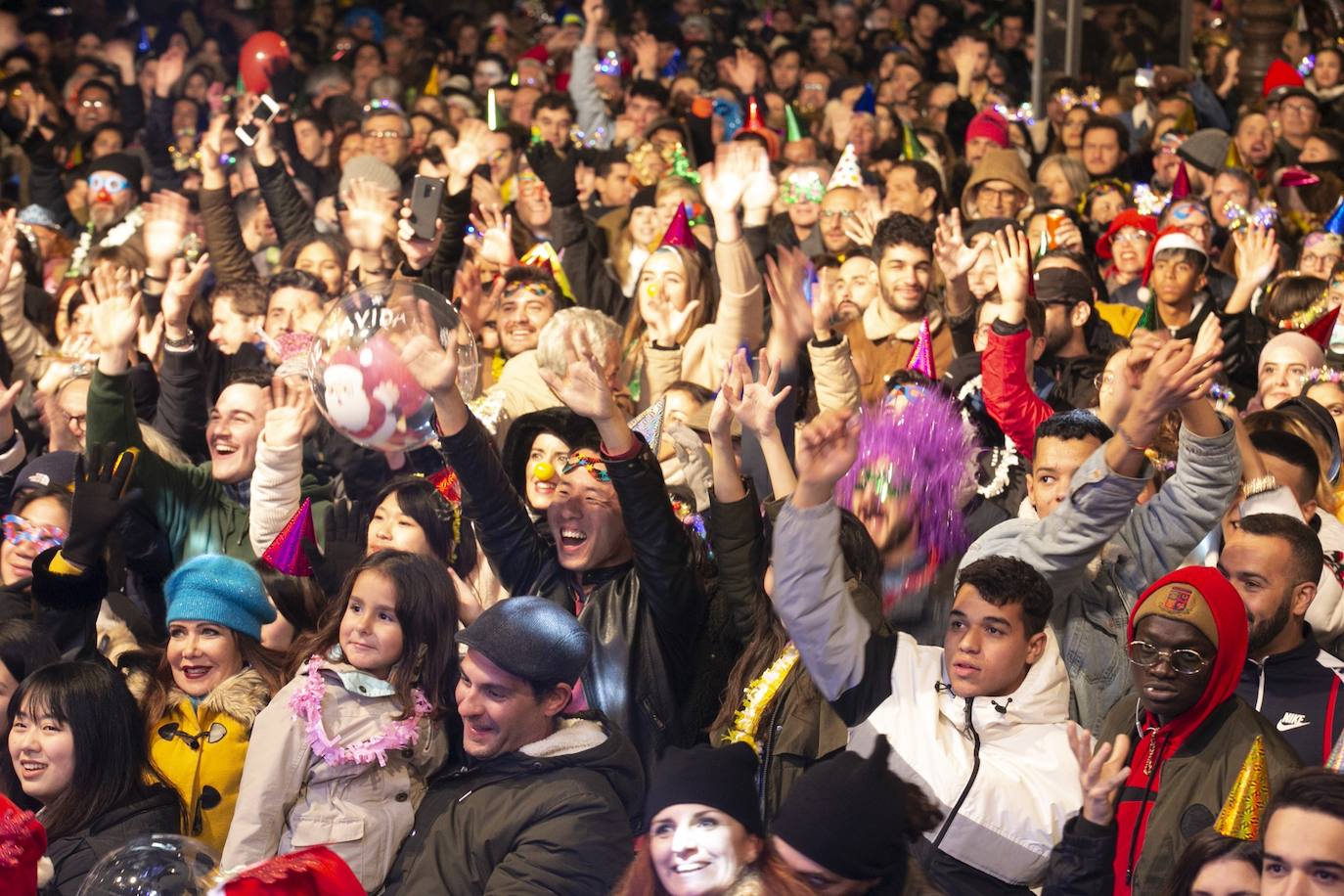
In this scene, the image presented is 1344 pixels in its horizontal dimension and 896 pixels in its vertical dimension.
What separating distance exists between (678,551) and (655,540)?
7cm

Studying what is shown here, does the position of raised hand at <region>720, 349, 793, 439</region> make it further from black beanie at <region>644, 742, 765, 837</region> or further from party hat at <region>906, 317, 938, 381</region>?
party hat at <region>906, 317, 938, 381</region>

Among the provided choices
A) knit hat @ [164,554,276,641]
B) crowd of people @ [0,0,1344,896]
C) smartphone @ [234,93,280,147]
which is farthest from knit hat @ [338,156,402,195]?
knit hat @ [164,554,276,641]

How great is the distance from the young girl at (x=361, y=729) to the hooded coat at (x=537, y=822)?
0.33 metres

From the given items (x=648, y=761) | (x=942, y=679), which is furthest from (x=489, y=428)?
(x=942, y=679)

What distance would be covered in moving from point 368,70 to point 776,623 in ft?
33.5

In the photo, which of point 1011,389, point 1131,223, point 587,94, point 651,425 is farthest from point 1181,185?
point 651,425

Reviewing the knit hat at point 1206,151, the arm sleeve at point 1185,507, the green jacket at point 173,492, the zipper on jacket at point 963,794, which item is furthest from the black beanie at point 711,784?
the knit hat at point 1206,151

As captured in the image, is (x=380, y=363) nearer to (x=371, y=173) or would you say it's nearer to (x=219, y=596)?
(x=219, y=596)

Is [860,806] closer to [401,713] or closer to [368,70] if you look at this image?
[401,713]

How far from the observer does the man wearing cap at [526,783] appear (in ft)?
12.8

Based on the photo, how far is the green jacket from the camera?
592 cm

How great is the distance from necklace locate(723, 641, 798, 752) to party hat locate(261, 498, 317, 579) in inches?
60.0

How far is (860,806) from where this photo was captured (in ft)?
10.7

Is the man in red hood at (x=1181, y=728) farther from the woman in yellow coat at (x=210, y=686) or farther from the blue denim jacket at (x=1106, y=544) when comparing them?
the woman in yellow coat at (x=210, y=686)
